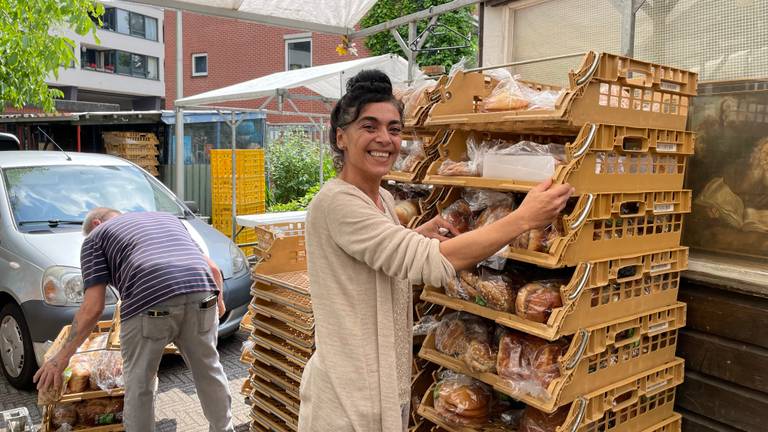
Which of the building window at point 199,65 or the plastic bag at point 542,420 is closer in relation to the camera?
the plastic bag at point 542,420

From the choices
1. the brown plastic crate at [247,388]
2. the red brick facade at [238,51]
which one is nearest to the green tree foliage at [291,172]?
the red brick facade at [238,51]

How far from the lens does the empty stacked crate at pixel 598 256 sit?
7.53 feet

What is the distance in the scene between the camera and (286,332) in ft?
12.8

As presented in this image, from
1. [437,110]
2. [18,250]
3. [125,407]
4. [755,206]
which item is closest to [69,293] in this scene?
[18,250]

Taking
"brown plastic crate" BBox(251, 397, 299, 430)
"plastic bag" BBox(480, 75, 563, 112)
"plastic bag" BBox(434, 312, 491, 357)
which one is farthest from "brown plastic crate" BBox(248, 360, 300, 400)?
"plastic bag" BBox(480, 75, 563, 112)

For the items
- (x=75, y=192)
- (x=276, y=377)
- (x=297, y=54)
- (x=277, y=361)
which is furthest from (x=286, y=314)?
(x=297, y=54)

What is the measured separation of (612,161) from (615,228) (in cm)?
28

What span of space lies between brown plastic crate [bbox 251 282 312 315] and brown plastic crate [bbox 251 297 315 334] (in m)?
0.04

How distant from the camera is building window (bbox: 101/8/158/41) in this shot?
3288 cm

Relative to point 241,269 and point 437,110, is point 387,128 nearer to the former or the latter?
point 437,110

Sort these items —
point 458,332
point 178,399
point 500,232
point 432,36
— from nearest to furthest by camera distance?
point 500,232
point 458,332
point 178,399
point 432,36

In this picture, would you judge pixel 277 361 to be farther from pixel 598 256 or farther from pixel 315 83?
pixel 315 83

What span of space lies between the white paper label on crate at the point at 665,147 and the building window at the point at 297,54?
903 inches

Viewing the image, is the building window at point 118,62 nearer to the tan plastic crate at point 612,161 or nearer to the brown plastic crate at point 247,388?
the brown plastic crate at point 247,388
